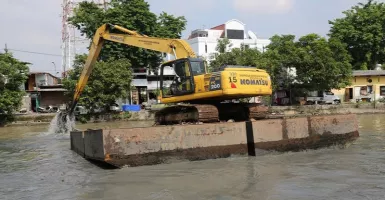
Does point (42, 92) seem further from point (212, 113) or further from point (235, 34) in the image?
point (212, 113)

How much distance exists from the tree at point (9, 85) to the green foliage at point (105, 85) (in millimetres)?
4318

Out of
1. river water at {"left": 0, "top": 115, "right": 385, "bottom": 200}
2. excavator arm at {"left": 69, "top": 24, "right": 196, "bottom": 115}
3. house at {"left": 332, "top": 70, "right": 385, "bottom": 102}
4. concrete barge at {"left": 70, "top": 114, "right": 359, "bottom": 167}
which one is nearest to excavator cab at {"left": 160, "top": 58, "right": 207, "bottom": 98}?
excavator arm at {"left": 69, "top": 24, "right": 196, "bottom": 115}

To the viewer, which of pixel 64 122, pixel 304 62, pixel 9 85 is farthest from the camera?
pixel 304 62

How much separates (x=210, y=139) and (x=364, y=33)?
4667 cm

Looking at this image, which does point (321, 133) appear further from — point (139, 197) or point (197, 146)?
point (139, 197)

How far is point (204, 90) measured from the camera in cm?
1255

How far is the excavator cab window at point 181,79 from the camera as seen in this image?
12.9 meters

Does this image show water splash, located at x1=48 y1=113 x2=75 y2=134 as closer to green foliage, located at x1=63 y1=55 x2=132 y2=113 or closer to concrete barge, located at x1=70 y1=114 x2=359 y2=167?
concrete barge, located at x1=70 y1=114 x2=359 y2=167

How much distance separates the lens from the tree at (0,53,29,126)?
37481 mm

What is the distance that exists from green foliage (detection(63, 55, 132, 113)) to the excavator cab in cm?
2601

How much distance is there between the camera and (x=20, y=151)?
57.0 feet

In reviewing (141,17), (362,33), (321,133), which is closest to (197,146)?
(321,133)

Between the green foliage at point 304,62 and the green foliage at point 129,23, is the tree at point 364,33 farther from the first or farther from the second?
the green foliage at point 129,23

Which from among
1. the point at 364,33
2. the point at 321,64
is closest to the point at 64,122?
the point at 321,64
